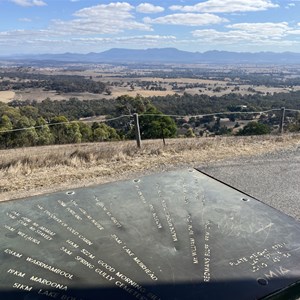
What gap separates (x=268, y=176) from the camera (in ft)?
21.2

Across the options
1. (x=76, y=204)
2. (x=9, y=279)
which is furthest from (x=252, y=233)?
(x=9, y=279)

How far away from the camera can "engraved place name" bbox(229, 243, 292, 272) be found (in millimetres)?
2658

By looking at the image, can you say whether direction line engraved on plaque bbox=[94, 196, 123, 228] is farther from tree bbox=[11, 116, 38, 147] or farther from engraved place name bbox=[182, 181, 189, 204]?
tree bbox=[11, 116, 38, 147]

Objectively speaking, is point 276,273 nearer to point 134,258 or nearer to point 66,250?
point 134,258

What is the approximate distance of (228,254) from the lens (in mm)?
2773

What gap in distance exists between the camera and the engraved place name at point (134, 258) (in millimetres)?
2525

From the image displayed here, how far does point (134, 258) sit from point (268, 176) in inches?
173

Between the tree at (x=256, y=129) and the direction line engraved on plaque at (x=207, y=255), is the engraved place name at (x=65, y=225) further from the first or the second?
the tree at (x=256, y=129)

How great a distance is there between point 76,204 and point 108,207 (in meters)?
0.35

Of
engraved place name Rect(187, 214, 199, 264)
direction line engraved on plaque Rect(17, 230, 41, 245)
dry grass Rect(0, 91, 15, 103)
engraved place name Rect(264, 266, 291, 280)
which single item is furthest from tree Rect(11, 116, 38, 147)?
dry grass Rect(0, 91, 15, 103)

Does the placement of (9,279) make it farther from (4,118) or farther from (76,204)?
(4,118)

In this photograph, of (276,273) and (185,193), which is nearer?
(276,273)

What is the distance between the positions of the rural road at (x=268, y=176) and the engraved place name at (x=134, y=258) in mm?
2892

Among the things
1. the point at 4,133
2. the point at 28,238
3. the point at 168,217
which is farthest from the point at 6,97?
the point at 168,217
